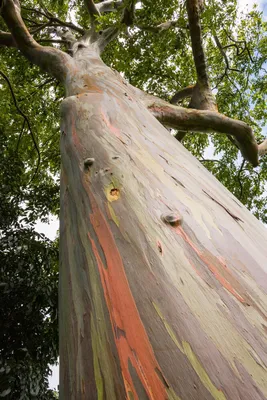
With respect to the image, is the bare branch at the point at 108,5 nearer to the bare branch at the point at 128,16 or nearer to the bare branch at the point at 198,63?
the bare branch at the point at 128,16

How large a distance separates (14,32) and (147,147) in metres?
3.49

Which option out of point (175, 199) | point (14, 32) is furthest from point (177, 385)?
point (14, 32)

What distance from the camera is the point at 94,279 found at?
1045 mm

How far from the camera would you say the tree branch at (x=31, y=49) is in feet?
12.8

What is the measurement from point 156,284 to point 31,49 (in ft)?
13.6

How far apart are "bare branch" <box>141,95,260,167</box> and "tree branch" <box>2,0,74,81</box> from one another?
4.24 feet

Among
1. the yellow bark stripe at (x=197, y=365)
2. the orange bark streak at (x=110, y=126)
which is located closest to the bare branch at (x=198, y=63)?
the orange bark streak at (x=110, y=126)

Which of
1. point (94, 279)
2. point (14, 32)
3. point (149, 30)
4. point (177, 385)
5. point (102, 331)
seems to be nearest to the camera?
point (177, 385)

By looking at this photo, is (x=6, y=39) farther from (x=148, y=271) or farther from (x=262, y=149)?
(x=148, y=271)

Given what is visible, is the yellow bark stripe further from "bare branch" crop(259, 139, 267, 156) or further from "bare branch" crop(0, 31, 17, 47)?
"bare branch" crop(0, 31, 17, 47)

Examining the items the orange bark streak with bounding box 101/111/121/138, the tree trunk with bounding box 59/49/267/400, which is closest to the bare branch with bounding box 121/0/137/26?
the orange bark streak with bounding box 101/111/121/138

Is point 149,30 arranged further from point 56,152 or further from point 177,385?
point 177,385

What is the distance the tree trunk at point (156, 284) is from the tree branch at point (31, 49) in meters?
2.65

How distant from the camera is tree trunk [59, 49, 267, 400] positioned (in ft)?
2.29
